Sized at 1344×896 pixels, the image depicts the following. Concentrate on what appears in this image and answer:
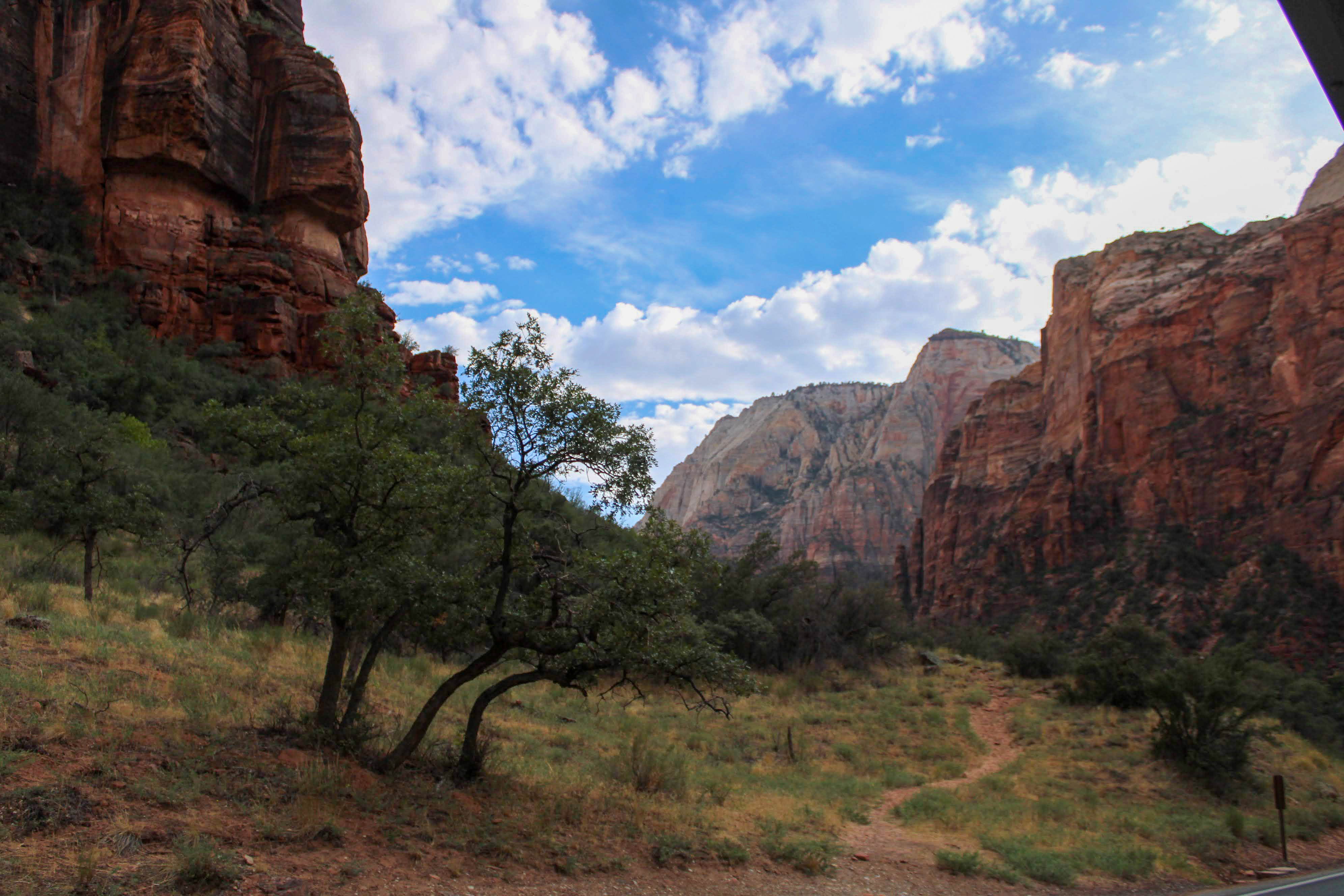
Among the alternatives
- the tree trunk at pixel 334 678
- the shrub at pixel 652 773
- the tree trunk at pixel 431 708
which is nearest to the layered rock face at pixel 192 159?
the shrub at pixel 652 773

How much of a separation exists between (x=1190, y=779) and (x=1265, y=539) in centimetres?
3614

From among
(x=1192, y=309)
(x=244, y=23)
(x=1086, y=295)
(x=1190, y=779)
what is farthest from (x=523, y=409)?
(x=1086, y=295)

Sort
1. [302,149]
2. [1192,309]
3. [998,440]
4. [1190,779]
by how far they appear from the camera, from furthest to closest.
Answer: [998,440], [1192,309], [302,149], [1190,779]

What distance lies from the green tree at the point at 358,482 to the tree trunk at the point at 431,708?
730mm

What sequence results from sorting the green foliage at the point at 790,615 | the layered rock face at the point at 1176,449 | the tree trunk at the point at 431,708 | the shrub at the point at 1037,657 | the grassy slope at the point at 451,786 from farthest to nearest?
the layered rock face at the point at 1176,449, the shrub at the point at 1037,657, the green foliage at the point at 790,615, the tree trunk at the point at 431,708, the grassy slope at the point at 451,786

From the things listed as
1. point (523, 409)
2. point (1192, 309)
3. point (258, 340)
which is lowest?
point (523, 409)

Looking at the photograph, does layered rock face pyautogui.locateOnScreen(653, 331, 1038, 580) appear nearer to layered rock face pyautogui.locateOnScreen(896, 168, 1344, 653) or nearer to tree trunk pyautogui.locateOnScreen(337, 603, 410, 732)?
layered rock face pyautogui.locateOnScreen(896, 168, 1344, 653)

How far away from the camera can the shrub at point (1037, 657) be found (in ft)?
105

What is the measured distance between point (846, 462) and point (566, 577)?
491 feet

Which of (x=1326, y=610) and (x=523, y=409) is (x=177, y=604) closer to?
(x=523, y=409)

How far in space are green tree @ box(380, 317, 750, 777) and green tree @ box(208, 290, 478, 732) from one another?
635mm

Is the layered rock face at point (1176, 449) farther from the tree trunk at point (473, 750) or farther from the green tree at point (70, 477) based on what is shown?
the green tree at point (70, 477)

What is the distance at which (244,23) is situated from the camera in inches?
1791

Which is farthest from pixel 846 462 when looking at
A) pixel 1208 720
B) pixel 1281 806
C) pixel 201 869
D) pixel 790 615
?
pixel 201 869
